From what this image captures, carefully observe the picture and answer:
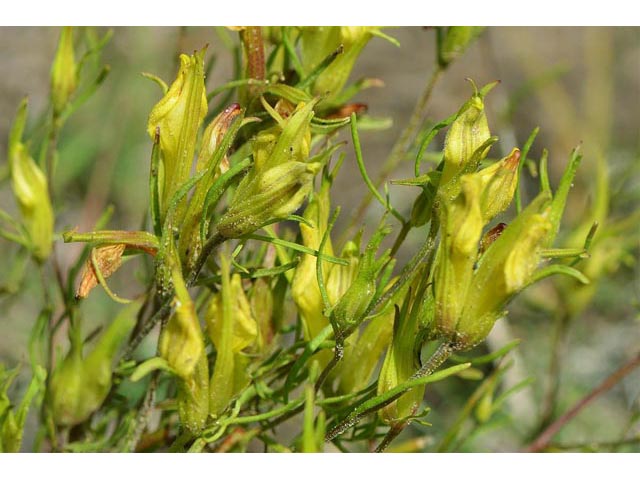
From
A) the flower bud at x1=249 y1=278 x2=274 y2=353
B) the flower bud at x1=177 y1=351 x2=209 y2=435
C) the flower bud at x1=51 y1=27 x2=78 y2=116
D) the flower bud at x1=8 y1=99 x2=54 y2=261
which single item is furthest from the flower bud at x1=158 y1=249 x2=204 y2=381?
the flower bud at x1=51 y1=27 x2=78 y2=116

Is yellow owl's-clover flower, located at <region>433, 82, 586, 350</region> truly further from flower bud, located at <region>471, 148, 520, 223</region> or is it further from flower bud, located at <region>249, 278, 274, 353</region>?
flower bud, located at <region>249, 278, 274, 353</region>

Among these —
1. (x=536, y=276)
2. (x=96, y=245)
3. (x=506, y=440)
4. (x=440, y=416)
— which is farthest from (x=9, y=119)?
(x=536, y=276)

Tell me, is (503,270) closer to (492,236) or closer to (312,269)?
(492,236)

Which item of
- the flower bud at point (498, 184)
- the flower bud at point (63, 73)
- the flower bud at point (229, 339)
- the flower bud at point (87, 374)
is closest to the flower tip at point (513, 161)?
the flower bud at point (498, 184)

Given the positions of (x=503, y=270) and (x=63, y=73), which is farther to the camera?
(x=63, y=73)

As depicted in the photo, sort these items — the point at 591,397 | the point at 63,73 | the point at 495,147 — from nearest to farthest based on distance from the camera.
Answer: the point at 63,73, the point at 591,397, the point at 495,147

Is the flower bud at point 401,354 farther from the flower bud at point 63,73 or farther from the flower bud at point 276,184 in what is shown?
the flower bud at point 63,73

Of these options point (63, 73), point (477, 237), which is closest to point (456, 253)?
point (477, 237)
